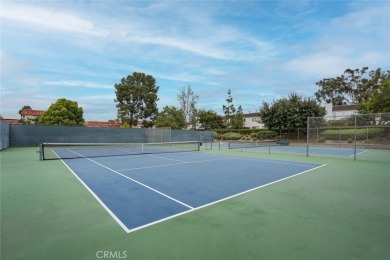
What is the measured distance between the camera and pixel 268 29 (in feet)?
49.8

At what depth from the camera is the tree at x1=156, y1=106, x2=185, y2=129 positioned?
39.0 m

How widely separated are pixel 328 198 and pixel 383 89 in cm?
2840

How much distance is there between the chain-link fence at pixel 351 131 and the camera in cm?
1583

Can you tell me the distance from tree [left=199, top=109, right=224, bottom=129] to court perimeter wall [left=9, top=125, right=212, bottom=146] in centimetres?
2091

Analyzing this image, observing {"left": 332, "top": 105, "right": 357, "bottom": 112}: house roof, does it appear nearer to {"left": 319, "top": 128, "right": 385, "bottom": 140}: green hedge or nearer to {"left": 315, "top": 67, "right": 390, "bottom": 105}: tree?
{"left": 315, "top": 67, "right": 390, "bottom": 105}: tree

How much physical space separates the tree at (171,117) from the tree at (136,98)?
8.75ft

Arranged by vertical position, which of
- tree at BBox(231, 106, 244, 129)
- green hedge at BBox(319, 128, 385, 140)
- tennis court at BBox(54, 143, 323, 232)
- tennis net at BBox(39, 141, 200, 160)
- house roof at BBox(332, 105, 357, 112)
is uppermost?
house roof at BBox(332, 105, 357, 112)

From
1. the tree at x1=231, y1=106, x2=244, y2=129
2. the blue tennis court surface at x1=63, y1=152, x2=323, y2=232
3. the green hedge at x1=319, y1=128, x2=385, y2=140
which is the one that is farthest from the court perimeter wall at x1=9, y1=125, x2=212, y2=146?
the tree at x1=231, y1=106, x2=244, y2=129

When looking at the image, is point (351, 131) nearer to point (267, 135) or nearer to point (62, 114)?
point (267, 135)

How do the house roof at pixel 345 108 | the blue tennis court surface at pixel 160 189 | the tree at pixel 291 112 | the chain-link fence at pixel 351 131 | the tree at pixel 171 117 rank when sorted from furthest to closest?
the house roof at pixel 345 108 < the tree at pixel 171 117 < the tree at pixel 291 112 < the chain-link fence at pixel 351 131 < the blue tennis court surface at pixel 160 189

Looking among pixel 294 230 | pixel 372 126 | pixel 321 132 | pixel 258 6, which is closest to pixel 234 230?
pixel 294 230

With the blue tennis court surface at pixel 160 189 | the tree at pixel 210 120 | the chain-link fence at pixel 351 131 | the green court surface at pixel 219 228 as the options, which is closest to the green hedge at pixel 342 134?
the chain-link fence at pixel 351 131

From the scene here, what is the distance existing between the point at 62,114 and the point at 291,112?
109ft

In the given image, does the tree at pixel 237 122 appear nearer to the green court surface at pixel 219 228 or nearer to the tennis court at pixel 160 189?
the tennis court at pixel 160 189
